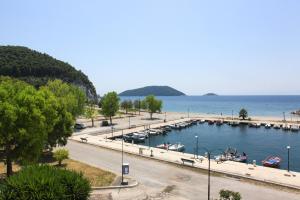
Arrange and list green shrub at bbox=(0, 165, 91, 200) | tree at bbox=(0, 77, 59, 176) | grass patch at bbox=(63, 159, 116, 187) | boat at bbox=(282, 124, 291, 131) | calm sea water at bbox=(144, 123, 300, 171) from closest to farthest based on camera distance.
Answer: green shrub at bbox=(0, 165, 91, 200)
tree at bbox=(0, 77, 59, 176)
grass patch at bbox=(63, 159, 116, 187)
calm sea water at bbox=(144, 123, 300, 171)
boat at bbox=(282, 124, 291, 131)

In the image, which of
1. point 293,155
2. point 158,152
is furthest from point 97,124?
point 293,155

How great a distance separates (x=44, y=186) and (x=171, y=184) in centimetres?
1805

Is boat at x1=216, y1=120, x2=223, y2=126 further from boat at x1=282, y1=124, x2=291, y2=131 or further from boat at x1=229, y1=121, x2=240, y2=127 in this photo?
boat at x1=282, y1=124, x2=291, y2=131

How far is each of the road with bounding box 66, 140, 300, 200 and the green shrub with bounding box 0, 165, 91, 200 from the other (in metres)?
8.74

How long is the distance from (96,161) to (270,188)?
2467 cm

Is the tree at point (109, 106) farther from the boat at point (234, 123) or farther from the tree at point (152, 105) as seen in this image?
the boat at point (234, 123)

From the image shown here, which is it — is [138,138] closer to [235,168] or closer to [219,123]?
[235,168]

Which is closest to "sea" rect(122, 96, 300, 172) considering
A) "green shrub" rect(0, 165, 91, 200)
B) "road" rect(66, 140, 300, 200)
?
"road" rect(66, 140, 300, 200)

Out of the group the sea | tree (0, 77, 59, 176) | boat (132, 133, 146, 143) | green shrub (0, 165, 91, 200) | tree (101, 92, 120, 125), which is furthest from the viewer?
tree (101, 92, 120, 125)

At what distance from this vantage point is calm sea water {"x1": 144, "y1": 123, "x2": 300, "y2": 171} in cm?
7126

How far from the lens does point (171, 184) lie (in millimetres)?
38688

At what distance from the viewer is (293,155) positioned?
228 ft

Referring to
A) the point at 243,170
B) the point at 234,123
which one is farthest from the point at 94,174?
the point at 234,123

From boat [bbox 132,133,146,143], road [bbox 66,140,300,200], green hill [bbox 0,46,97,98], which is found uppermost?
green hill [bbox 0,46,97,98]
